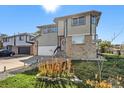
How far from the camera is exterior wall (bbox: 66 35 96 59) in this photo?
34.4 ft

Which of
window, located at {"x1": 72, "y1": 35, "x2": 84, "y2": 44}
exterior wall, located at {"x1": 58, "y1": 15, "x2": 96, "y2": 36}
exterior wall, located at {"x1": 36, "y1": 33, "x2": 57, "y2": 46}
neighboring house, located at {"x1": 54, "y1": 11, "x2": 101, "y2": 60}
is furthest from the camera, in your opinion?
A: exterior wall, located at {"x1": 36, "y1": 33, "x2": 57, "y2": 46}

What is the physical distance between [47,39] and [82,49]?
9.57 feet

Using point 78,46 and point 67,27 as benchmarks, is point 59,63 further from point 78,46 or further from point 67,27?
point 67,27

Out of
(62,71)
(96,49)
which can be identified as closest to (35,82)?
(62,71)

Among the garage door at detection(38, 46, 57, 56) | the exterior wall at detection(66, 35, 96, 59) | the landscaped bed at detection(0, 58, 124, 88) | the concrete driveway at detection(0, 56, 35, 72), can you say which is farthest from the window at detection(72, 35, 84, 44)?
the landscaped bed at detection(0, 58, 124, 88)

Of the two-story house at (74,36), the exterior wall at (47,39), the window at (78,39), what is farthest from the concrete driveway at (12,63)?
the window at (78,39)

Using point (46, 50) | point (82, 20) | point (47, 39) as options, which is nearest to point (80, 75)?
point (46, 50)

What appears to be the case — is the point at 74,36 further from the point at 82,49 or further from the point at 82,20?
the point at 82,49

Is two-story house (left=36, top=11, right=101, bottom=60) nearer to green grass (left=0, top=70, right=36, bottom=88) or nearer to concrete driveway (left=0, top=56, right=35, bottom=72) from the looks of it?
concrete driveway (left=0, top=56, right=35, bottom=72)

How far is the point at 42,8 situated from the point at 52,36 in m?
6.24

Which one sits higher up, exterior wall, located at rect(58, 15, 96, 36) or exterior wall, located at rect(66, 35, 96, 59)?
exterior wall, located at rect(58, 15, 96, 36)

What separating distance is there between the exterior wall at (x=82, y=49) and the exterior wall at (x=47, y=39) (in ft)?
3.09

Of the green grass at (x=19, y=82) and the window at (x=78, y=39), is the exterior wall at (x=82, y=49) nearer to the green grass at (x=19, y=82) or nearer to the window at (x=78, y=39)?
the window at (x=78, y=39)

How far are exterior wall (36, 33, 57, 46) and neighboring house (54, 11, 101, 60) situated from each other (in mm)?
433
